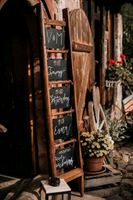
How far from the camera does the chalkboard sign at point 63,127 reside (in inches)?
205

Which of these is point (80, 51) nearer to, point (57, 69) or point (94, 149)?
point (57, 69)

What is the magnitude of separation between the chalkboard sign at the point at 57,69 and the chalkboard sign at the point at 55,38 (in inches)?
8.0

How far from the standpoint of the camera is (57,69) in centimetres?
523

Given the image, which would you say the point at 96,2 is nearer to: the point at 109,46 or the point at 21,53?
the point at 109,46

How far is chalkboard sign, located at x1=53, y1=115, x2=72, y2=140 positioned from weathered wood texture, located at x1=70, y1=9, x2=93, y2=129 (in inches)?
38.4

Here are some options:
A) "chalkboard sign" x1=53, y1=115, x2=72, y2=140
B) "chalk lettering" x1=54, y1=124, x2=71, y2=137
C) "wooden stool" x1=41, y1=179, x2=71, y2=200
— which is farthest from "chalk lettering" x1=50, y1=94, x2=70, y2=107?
"wooden stool" x1=41, y1=179, x2=71, y2=200

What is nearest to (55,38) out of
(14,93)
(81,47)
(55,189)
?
(14,93)

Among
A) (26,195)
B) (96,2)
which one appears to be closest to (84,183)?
(26,195)

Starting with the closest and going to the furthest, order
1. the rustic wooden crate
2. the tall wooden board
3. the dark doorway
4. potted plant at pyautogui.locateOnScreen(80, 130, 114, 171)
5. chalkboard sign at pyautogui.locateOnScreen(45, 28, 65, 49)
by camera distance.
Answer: the tall wooden board < chalkboard sign at pyautogui.locateOnScreen(45, 28, 65, 49) < the dark doorway < the rustic wooden crate < potted plant at pyautogui.locateOnScreen(80, 130, 114, 171)

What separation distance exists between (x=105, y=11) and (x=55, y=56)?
155 inches

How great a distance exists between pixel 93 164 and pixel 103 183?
35 cm

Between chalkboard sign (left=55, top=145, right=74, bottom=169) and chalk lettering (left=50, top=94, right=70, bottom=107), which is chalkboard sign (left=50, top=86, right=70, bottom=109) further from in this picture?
chalkboard sign (left=55, top=145, right=74, bottom=169)

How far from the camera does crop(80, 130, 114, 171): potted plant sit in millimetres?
5875

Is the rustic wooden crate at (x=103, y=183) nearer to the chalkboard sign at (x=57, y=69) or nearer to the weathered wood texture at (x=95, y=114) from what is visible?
the weathered wood texture at (x=95, y=114)
